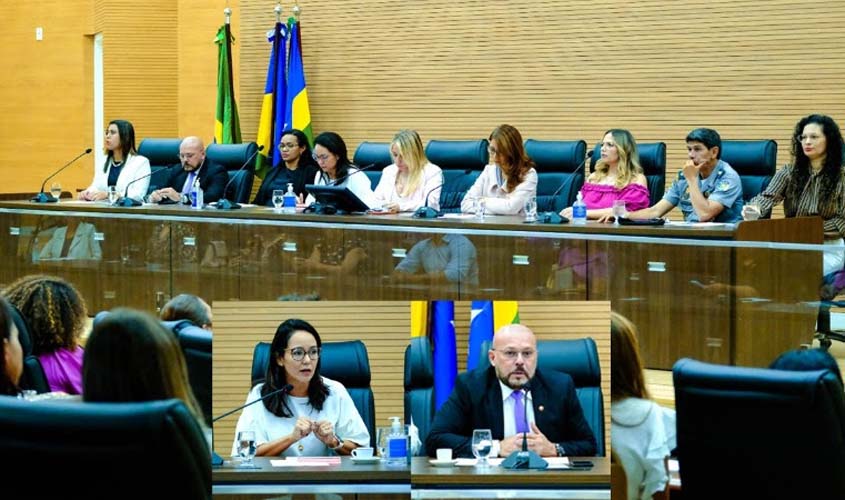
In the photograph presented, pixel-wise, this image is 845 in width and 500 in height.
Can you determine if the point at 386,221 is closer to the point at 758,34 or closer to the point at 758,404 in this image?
the point at 758,34

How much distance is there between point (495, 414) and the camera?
246cm

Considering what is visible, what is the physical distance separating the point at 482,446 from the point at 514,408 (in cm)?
10

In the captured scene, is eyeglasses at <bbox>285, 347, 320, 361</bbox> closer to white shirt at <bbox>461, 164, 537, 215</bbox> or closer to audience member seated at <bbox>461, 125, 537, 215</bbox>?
audience member seated at <bbox>461, 125, 537, 215</bbox>

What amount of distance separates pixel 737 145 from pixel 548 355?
5.00 m

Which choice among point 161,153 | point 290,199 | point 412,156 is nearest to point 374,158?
point 412,156

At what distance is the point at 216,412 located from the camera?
8.21 feet

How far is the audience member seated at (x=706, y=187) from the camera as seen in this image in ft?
21.6

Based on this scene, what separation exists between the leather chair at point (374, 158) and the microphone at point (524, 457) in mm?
5876

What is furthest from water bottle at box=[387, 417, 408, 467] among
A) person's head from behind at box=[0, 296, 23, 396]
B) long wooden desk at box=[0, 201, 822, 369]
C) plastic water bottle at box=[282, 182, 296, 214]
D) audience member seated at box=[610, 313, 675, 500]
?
plastic water bottle at box=[282, 182, 296, 214]

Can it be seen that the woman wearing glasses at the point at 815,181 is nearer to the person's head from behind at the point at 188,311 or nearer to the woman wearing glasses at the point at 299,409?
the person's head from behind at the point at 188,311

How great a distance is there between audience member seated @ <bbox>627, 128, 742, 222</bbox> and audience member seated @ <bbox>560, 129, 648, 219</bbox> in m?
0.21

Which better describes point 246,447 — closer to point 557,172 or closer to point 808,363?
point 808,363

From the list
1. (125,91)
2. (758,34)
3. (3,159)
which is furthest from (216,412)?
(3,159)

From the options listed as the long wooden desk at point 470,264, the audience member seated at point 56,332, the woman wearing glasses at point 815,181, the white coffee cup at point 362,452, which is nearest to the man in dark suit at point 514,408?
the white coffee cup at point 362,452
